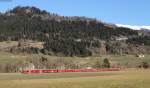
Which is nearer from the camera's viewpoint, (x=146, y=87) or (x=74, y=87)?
(x=146, y=87)

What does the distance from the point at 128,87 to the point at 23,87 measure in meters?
19.6

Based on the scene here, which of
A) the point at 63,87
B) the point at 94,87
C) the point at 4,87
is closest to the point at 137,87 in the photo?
the point at 94,87

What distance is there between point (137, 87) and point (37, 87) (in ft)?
60.8

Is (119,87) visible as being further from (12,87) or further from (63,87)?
(12,87)

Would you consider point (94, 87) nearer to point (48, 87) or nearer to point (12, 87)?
point (48, 87)

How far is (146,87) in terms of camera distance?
72812 millimetres

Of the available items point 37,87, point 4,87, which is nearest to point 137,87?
point 37,87

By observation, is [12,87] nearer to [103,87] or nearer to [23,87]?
[23,87]

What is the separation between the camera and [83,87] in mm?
77000

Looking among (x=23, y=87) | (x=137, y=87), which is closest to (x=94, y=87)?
(x=137, y=87)

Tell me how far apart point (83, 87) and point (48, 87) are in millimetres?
6599

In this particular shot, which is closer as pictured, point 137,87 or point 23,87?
point 137,87

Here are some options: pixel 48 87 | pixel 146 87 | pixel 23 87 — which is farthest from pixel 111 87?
pixel 23 87

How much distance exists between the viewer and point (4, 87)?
7925 cm
